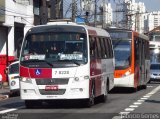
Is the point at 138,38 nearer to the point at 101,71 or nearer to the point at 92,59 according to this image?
the point at 101,71

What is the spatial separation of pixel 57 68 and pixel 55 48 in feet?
2.48

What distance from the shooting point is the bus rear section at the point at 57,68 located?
19719mm

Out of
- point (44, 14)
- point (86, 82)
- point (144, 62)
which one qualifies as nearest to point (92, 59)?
point (86, 82)

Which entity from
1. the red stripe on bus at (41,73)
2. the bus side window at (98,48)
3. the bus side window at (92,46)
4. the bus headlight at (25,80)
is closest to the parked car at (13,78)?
the bus side window at (98,48)

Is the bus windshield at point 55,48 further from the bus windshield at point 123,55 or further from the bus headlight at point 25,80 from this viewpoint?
the bus windshield at point 123,55

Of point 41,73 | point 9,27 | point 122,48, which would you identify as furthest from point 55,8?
point 41,73

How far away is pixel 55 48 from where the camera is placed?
20.1m

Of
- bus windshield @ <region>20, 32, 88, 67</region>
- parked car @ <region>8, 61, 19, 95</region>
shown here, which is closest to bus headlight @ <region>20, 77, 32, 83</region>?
bus windshield @ <region>20, 32, 88, 67</region>

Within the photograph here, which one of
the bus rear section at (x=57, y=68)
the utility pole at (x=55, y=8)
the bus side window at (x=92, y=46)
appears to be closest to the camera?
the bus rear section at (x=57, y=68)

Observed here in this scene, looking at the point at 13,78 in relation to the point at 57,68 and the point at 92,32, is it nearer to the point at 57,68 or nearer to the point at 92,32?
the point at 92,32

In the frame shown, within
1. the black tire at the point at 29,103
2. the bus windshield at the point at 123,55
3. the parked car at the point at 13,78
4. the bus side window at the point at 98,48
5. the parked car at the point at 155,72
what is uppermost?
the bus side window at the point at 98,48

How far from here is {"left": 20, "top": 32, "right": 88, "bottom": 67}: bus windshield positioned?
1984 cm

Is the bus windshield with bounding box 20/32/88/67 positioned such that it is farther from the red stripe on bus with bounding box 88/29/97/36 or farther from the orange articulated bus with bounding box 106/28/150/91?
the orange articulated bus with bounding box 106/28/150/91

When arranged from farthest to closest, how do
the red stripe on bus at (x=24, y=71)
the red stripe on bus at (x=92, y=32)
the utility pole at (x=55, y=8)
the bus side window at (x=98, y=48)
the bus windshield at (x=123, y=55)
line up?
the utility pole at (x=55, y=8), the bus windshield at (x=123, y=55), the bus side window at (x=98, y=48), the red stripe on bus at (x=92, y=32), the red stripe on bus at (x=24, y=71)
